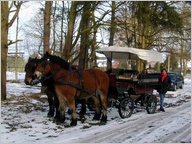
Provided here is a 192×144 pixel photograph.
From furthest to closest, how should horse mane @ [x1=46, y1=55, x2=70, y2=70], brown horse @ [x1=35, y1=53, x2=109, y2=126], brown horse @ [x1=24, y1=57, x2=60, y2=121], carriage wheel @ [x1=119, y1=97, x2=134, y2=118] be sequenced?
1. carriage wheel @ [x1=119, y1=97, x2=134, y2=118]
2. horse mane @ [x1=46, y1=55, x2=70, y2=70]
3. brown horse @ [x1=24, y1=57, x2=60, y2=121]
4. brown horse @ [x1=35, y1=53, x2=109, y2=126]

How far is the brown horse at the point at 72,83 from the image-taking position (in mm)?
8781

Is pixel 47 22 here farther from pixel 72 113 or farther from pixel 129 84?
pixel 72 113

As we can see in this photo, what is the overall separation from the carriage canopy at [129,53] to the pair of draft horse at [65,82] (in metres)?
2.46

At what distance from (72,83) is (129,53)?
4.19 metres

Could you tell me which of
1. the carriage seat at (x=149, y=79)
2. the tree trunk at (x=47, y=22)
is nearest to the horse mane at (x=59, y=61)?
the carriage seat at (x=149, y=79)

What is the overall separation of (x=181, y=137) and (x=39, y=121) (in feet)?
13.6

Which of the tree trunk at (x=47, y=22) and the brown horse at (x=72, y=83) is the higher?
the tree trunk at (x=47, y=22)

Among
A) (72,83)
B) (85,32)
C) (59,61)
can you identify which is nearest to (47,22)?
(85,32)

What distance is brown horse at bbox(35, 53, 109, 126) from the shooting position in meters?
8.78

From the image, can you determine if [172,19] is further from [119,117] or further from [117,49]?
[119,117]

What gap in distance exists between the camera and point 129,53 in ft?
40.7

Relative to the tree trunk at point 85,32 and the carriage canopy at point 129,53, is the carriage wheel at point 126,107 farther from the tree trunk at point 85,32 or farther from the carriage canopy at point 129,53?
the tree trunk at point 85,32

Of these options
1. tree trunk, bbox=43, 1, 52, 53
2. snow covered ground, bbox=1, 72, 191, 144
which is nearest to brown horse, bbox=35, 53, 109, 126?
snow covered ground, bbox=1, 72, 191, 144

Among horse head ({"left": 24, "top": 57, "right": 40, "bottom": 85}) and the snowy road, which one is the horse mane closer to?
horse head ({"left": 24, "top": 57, "right": 40, "bottom": 85})
